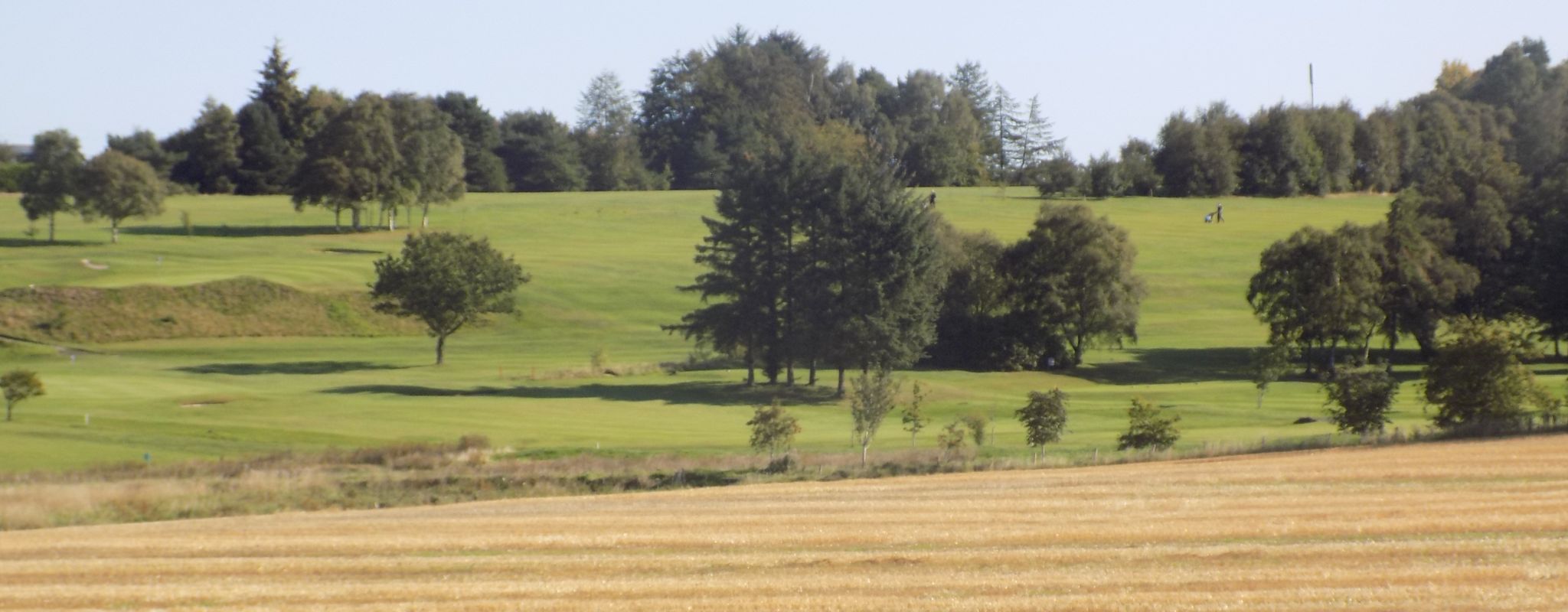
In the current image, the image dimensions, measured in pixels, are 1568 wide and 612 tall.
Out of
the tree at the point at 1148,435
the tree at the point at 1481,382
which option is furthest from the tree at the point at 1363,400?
the tree at the point at 1148,435

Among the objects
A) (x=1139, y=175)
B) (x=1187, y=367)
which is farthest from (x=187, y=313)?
(x=1139, y=175)

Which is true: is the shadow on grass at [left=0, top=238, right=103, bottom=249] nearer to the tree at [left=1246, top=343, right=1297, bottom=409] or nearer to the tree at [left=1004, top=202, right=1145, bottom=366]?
the tree at [left=1004, top=202, right=1145, bottom=366]

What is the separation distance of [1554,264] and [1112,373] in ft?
61.5

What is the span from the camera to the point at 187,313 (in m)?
70.9

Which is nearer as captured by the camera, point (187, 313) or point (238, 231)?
point (187, 313)

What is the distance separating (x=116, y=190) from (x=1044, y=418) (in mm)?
67736

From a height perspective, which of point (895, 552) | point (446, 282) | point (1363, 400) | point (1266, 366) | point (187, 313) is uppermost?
point (446, 282)

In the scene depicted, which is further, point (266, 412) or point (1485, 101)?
point (1485, 101)

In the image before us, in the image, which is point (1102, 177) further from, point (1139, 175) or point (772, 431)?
point (772, 431)

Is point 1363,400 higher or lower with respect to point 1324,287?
lower

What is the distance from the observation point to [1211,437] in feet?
139

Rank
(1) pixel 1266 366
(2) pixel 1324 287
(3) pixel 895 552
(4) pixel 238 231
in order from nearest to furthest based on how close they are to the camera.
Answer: (3) pixel 895 552 → (1) pixel 1266 366 → (2) pixel 1324 287 → (4) pixel 238 231

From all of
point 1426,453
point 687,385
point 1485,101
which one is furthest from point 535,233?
point 1485,101

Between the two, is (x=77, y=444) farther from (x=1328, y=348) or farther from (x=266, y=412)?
(x=1328, y=348)
